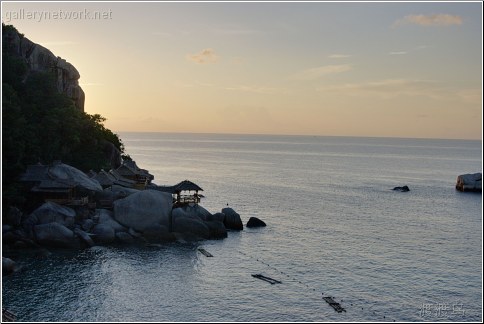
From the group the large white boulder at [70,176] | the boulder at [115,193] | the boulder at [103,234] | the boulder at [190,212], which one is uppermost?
the large white boulder at [70,176]

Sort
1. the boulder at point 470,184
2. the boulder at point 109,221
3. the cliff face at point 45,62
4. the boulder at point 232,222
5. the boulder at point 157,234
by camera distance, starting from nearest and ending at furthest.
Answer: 1. the boulder at point 109,221
2. the boulder at point 157,234
3. the boulder at point 232,222
4. the cliff face at point 45,62
5. the boulder at point 470,184

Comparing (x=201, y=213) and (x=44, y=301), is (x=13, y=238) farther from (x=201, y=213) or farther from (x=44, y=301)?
(x=201, y=213)

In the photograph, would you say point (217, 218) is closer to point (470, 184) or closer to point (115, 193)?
point (115, 193)

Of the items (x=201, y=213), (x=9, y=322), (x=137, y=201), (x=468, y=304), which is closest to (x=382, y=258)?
(x=468, y=304)

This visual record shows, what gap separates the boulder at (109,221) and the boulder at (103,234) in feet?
2.63

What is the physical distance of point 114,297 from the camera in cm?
3070

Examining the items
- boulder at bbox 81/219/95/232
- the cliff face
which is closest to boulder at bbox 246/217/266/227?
boulder at bbox 81/219/95/232

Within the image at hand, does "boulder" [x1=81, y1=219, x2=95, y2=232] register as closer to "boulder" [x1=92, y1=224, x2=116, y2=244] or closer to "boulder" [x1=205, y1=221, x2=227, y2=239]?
"boulder" [x1=92, y1=224, x2=116, y2=244]

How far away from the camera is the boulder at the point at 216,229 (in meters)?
47.2

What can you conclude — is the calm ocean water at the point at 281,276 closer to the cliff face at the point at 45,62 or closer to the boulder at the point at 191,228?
the boulder at the point at 191,228

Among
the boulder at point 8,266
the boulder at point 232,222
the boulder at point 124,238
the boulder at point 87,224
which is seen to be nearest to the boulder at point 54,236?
the boulder at point 87,224

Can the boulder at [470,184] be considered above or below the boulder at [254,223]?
above

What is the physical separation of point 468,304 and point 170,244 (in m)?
23.9

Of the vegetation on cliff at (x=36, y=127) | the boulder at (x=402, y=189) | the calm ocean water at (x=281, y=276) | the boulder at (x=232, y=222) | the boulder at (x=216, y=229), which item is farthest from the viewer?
the boulder at (x=402, y=189)
